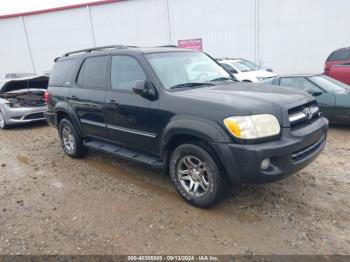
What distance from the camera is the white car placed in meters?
11.0

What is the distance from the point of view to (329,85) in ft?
22.3

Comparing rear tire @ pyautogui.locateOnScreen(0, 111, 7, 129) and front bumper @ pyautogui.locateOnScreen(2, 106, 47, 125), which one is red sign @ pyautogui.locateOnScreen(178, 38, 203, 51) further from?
rear tire @ pyautogui.locateOnScreen(0, 111, 7, 129)

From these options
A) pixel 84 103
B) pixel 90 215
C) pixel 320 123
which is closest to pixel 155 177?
pixel 90 215

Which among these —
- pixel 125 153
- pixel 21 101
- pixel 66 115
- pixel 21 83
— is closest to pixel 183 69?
pixel 125 153

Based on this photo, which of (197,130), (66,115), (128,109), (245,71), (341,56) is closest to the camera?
(197,130)

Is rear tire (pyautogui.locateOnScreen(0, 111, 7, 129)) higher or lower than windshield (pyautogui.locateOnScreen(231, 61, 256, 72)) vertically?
lower

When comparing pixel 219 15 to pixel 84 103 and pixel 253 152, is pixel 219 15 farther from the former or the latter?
pixel 253 152

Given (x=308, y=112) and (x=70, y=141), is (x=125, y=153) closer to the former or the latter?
(x=70, y=141)

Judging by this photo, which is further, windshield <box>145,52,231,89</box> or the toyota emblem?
windshield <box>145,52,231,89</box>

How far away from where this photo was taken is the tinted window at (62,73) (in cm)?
547

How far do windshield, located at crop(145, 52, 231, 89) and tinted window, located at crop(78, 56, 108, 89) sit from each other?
921 mm

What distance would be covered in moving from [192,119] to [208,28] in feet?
51.5

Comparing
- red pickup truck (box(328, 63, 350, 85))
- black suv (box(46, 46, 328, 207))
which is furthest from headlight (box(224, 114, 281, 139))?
red pickup truck (box(328, 63, 350, 85))

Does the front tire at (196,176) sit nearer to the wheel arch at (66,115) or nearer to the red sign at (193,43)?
the wheel arch at (66,115)
